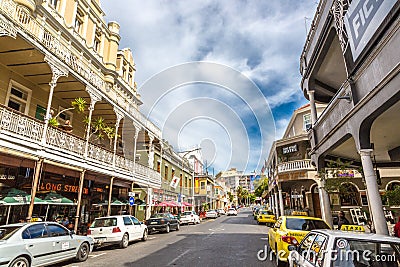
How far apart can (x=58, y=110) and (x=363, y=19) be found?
1545 centimetres

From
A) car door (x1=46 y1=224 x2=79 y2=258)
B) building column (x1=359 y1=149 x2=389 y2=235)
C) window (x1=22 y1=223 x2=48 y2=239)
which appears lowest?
car door (x1=46 y1=224 x2=79 y2=258)

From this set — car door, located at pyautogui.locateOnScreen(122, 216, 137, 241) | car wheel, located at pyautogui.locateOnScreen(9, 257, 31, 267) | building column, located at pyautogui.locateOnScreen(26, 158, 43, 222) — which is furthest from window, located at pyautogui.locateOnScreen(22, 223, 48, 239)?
car door, located at pyautogui.locateOnScreen(122, 216, 137, 241)

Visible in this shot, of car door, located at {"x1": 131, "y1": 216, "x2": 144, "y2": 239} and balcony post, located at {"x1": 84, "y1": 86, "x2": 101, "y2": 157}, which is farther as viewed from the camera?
balcony post, located at {"x1": 84, "y1": 86, "x2": 101, "y2": 157}

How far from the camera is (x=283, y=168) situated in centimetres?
2191

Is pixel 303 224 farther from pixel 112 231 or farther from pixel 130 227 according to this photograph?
pixel 130 227

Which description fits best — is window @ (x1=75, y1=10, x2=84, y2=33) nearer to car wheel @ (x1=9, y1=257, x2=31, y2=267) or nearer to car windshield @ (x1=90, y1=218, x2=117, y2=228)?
car windshield @ (x1=90, y1=218, x2=117, y2=228)

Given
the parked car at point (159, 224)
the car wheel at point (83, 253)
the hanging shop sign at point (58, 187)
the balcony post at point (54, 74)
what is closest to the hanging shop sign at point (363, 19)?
the car wheel at point (83, 253)

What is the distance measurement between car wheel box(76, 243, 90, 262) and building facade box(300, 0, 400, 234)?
9.48m

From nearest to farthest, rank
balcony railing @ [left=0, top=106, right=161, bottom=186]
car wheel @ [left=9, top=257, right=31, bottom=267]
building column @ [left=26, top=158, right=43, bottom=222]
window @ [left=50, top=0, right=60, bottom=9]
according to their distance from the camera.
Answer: car wheel @ [left=9, top=257, right=31, bottom=267], balcony railing @ [left=0, top=106, right=161, bottom=186], building column @ [left=26, top=158, right=43, bottom=222], window @ [left=50, top=0, right=60, bottom=9]

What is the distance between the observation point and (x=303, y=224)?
7.96m

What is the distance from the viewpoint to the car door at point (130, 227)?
507 inches

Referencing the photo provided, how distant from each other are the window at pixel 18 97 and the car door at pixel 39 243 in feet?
23.4

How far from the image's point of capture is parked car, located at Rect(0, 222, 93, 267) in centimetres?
665

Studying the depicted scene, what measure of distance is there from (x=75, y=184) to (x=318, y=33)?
15992 mm
